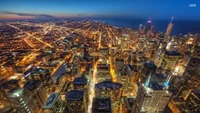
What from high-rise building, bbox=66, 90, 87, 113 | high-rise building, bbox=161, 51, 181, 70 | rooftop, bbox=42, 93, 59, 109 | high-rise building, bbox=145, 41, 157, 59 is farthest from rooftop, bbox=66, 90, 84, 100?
high-rise building, bbox=145, 41, 157, 59

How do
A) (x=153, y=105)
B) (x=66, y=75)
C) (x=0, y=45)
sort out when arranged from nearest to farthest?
(x=153, y=105) < (x=66, y=75) < (x=0, y=45)

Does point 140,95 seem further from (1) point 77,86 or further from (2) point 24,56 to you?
(2) point 24,56

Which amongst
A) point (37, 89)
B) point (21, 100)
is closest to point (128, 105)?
point (37, 89)

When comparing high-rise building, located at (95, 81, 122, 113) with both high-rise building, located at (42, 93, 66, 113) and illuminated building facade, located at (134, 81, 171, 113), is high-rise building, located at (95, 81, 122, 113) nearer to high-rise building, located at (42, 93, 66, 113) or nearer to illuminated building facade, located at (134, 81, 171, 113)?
illuminated building facade, located at (134, 81, 171, 113)

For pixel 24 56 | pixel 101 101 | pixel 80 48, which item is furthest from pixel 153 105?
pixel 24 56

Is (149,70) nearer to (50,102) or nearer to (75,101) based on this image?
(75,101)

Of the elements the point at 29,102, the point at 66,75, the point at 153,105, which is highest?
the point at 153,105

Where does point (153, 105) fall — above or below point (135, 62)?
above
